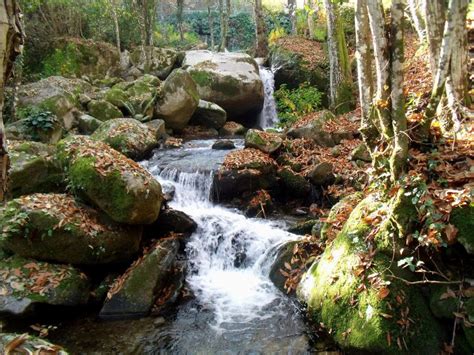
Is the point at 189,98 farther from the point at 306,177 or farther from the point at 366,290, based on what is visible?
the point at 366,290

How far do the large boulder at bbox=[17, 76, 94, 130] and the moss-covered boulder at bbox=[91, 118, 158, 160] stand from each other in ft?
4.46

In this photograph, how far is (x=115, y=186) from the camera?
628 cm

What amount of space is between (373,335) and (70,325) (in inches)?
159

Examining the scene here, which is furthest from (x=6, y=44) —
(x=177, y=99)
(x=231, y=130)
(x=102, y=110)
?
(x=231, y=130)

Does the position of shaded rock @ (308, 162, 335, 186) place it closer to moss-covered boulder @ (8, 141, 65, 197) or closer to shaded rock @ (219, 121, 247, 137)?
moss-covered boulder @ (8, 141, 65, 197)

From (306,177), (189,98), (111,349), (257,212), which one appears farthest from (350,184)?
(189,98)

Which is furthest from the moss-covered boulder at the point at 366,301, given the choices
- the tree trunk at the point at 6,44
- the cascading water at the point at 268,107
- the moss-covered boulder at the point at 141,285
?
the cascading water at the point at 268,107

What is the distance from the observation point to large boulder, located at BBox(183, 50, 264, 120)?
49.3 ft

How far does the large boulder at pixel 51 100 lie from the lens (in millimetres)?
10750

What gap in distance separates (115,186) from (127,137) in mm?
4401

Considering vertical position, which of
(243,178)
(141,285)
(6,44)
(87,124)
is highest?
(6,44)

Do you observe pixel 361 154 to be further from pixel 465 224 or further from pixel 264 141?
pixel 465 224

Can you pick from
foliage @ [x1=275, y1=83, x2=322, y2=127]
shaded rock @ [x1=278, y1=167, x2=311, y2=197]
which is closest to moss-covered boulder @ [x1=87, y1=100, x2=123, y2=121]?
foliage @ [x1=275, y1=83, x2=322, y2=127]

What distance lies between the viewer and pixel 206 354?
4.80m
